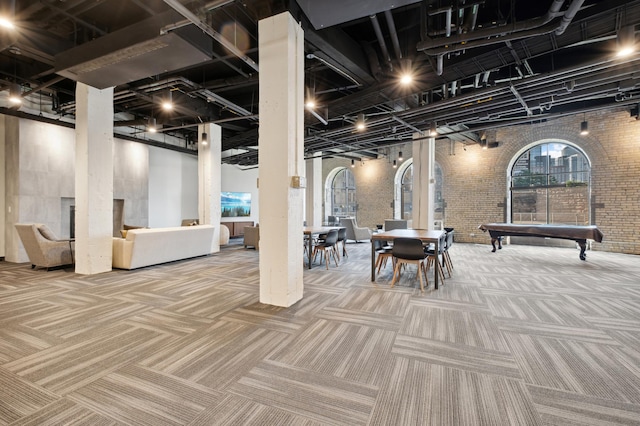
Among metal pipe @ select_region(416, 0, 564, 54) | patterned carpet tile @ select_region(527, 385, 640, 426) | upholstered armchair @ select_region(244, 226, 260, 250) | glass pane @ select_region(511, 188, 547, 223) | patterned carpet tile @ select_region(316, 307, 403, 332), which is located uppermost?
metal pipe @ select_region(416, 0, 564, 54)

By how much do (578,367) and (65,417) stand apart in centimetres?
346

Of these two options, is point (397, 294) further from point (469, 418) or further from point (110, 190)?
point (110, 190)

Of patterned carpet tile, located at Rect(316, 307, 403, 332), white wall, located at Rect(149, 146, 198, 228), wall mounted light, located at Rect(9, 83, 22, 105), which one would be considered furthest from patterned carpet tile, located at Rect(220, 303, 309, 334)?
white wall, located at Rect(149, 146, 198, 228)

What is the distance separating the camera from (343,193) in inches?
543

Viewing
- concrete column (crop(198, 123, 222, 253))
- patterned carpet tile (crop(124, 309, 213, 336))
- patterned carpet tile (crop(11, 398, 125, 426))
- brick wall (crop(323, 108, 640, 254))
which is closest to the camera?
patterned carpet tile (crop(11, 398, 125, 426))

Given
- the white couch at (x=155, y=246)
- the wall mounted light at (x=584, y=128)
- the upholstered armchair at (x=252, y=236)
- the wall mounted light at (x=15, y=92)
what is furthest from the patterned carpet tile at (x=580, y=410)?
the wall mounted light at (x=584, y=128)

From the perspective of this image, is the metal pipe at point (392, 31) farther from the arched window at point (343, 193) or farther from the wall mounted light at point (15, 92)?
the arched window at point (343, 193)

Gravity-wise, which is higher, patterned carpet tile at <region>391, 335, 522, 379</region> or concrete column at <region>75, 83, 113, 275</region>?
concrete column at <region>75, 83, 113, 275</region>

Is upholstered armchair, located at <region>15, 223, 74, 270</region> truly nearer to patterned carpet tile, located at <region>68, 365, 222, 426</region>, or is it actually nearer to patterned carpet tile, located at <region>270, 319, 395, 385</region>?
patterned carpet tile, located at <region>68, 365, 222, 426</region>

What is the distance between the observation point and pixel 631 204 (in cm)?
739

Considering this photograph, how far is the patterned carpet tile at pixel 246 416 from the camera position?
5.13 feet

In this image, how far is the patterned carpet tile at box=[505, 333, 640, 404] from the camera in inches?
73.5

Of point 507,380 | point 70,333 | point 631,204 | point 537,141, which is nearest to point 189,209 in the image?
point 70,333

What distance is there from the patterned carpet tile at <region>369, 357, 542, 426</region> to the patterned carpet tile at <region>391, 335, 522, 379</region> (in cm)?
9
